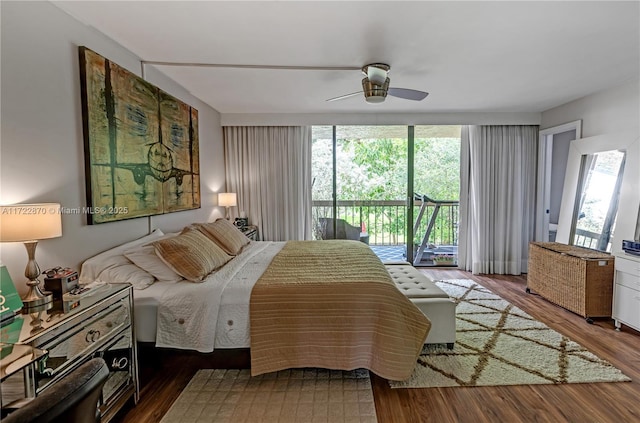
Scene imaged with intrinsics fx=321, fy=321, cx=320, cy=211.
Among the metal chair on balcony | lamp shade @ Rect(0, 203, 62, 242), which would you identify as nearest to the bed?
lamp shade @ Rect(0, 203, 62, 242)

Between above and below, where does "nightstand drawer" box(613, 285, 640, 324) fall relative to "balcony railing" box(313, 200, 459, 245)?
below

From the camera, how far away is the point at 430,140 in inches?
202

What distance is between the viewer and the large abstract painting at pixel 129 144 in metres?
2.21

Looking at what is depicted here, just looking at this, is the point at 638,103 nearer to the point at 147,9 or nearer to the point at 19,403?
the point at 147,9

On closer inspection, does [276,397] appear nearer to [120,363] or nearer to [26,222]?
[120,363]

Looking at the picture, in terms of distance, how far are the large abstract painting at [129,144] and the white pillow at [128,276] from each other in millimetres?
373

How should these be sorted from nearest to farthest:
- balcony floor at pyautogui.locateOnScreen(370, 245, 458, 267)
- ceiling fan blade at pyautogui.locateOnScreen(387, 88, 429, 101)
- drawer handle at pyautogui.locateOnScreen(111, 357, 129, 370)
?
drawer handle at pyautogui.locateOnScreen(111, 357, 129, 370)
ceiling fan blade at pyautogui.locateOnScreen(387, 88, 429, 101)
balcony floor at pyautogui.locateOnScreen(370, 245, 458, 267)

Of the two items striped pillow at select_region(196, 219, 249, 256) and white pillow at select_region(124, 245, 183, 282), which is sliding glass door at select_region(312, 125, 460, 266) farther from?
white pillow at select_region(124, 245, 183, 282)

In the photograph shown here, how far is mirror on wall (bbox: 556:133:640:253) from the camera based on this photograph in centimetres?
322

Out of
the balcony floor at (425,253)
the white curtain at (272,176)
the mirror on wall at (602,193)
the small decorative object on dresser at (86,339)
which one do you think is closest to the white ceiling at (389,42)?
the mirror on wall at (602,193)

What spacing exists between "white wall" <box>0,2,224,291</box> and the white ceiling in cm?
21

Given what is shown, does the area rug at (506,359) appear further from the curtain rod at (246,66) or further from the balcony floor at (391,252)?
the curtain rod at (246,66)

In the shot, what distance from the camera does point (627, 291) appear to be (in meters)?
2.95

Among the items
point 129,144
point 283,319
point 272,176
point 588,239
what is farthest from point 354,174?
→ point 283,319
